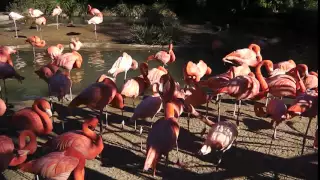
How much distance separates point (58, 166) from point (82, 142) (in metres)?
0.48

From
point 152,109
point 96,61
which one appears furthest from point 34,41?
point 152,109

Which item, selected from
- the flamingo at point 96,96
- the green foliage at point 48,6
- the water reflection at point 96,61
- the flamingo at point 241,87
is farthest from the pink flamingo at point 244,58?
the green foliage at point 48,6

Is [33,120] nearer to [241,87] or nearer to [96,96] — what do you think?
[96,96]

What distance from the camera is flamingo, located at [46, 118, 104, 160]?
3.34m

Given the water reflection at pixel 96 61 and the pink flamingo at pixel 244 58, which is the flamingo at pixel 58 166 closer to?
the pink flamingo at pixel 244 58

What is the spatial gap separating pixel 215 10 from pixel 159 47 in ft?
20.7

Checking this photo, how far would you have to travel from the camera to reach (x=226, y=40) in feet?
35.8

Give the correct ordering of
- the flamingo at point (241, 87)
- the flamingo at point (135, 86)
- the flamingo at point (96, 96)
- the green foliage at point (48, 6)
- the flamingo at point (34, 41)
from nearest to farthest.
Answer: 1. the flamingo at point (96, 96)
2. the flamingo at point (241, 87)
3. the flamingo at point (135, 86)
4. the flamingo at point (34, 41)
5. the green foliage at point (48, 6)

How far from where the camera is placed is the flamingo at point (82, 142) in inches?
131

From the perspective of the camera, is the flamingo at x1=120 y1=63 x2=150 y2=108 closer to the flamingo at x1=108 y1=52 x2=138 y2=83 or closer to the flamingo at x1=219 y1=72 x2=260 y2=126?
the flamingo at x1=108 y1=52 x2=138 y2=83

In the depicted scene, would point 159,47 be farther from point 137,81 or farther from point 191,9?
point 191,9

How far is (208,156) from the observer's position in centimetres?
420

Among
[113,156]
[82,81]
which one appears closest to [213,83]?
[113,156]

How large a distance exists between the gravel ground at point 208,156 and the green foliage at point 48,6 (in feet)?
34.3
